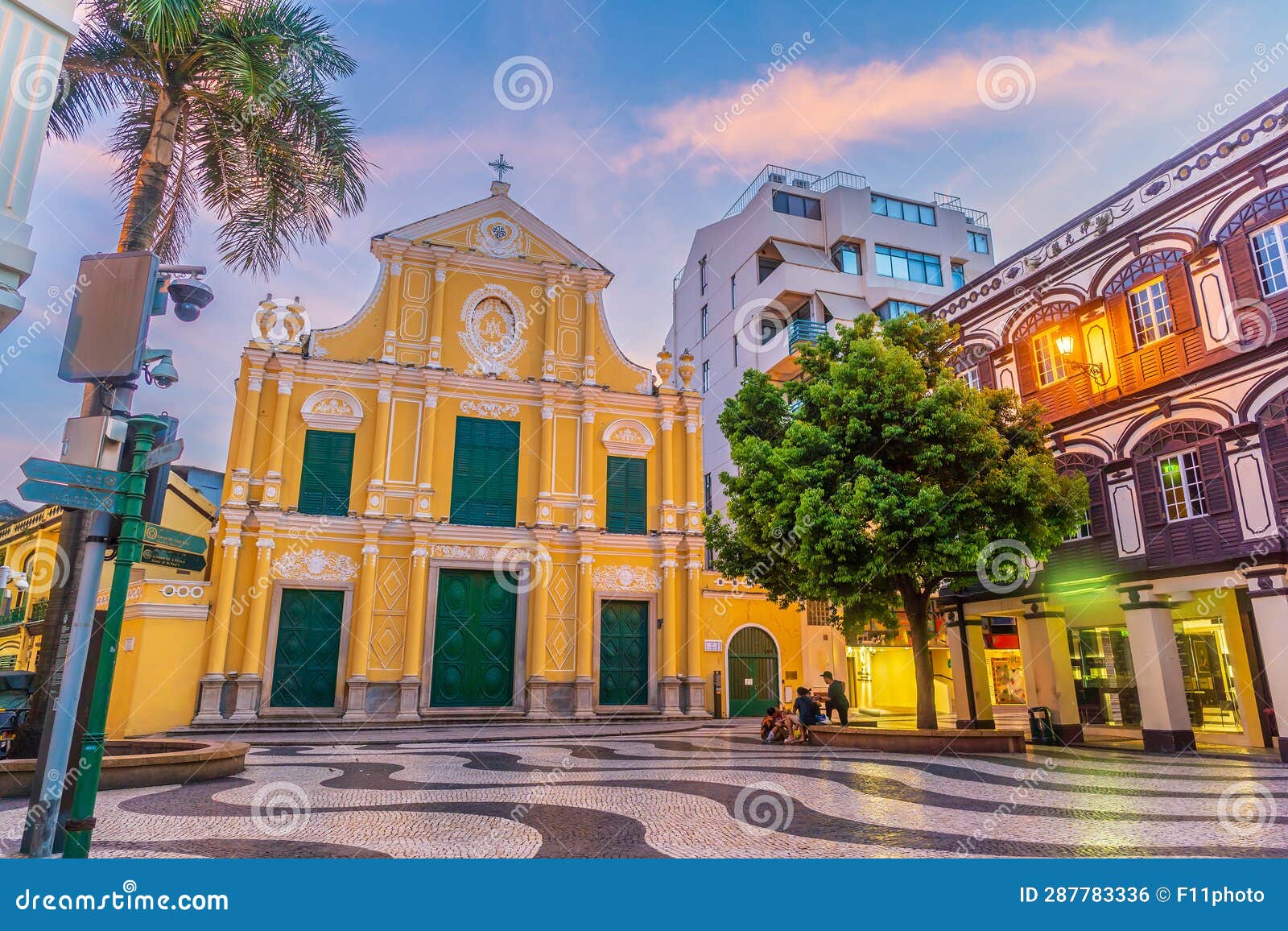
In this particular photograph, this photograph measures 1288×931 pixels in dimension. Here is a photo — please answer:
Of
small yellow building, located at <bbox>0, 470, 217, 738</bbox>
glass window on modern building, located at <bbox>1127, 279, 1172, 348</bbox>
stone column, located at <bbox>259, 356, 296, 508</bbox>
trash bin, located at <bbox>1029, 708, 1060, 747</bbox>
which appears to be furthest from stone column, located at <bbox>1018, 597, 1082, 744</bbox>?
small yellow building, located at <bbox>0, 470, 217, 738</bbox>

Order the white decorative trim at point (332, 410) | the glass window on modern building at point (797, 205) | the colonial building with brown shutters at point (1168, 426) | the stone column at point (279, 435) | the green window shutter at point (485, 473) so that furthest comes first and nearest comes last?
the glass window on modern building at point (797, 205), the green window shutter at point (485, 473), the white decorative trim at point (332, 410), the stone column at point (279, 435), the colonial building with brown shutters at point (1168, 426)

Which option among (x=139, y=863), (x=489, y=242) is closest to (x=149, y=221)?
(x=139, y=863)

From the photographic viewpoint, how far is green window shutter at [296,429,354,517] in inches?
810

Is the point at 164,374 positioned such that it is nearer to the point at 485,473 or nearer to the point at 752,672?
the point at 485,473

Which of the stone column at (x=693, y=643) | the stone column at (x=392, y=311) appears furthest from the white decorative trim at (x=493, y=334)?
the stone column at (x=693, y=643)

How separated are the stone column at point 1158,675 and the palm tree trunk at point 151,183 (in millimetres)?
16845

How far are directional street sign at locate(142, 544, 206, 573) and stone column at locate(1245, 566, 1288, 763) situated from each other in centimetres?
1488

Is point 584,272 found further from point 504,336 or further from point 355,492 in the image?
point 355,492

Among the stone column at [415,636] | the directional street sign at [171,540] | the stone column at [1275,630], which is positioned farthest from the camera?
the stone column at [415,636]

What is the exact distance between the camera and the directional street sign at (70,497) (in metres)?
4.63

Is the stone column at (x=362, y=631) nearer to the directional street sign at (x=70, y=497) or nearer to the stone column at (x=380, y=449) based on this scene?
the stone column at (x=380, y=449)

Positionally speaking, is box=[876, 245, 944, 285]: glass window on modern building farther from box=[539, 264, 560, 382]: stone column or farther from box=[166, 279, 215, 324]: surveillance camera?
box=[166, 279, 215, 324]: surveillance camera

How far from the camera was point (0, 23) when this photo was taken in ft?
15.6

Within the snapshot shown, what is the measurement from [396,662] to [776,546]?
419 inches
